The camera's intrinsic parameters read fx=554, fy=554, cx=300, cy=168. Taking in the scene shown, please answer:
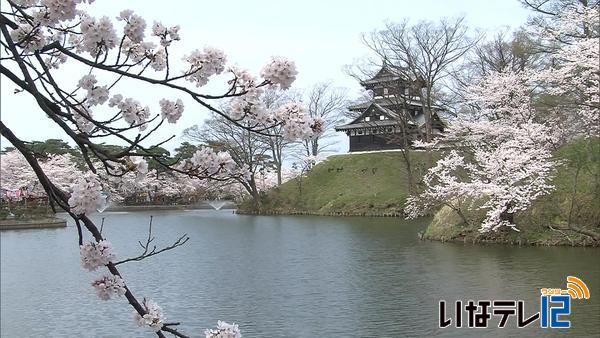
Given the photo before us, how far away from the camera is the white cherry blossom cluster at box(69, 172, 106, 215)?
1946 mm

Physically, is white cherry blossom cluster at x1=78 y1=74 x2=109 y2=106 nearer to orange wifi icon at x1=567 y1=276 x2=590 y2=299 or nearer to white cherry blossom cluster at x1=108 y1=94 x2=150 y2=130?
white cherry blossom cluster at x1=108 y1=94 x2=150 y2=130

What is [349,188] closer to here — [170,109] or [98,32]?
[170,109]

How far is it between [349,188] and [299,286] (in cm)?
2582

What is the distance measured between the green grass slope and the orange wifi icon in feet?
69.1

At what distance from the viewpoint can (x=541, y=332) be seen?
7512 millimetres

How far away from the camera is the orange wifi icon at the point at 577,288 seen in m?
9.38

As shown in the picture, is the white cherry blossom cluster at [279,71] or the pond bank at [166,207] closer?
the white cherry blossom cluster at [279,71]

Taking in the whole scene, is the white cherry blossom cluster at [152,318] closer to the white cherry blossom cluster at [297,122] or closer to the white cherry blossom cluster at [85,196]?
the white cherry blossom cluster at [85,196]

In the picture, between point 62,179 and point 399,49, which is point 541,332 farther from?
point 62,179

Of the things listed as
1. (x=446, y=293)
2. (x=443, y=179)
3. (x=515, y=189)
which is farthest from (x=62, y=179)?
(x=446, y=293)

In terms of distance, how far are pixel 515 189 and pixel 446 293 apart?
7.10 metres

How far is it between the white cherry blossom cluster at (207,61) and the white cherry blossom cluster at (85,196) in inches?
33.1

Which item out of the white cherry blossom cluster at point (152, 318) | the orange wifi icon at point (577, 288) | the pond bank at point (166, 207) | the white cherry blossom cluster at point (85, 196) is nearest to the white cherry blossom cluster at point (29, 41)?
the white cherry blossom cluster at point (85, 196)

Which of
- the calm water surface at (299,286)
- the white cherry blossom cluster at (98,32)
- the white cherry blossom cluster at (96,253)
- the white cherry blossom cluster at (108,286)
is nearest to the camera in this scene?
the white cherry blossom cluster at (96,253)
